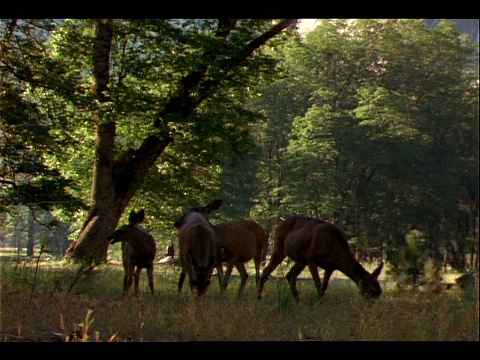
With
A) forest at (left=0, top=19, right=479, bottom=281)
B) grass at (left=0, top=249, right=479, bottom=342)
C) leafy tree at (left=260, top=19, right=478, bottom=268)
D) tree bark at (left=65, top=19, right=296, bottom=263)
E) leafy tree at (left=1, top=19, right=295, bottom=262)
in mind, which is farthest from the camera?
tree bark at (left=65, top=19, right=296, bottom=263)

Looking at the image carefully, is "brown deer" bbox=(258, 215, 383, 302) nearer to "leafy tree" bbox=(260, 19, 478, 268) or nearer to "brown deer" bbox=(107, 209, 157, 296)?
"leafy tree" bbox=(260, 19, 478, 268)

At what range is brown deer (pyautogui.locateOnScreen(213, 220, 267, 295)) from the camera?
14074 millimetres

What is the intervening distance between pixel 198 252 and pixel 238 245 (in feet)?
9.03

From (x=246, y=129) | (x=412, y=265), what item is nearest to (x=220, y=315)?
(x=412, y=265)

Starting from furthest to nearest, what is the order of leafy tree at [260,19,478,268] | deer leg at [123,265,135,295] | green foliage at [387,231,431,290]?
1. deer leg at [123,265,135,295]
2. leafy tree at [260,19,478,268]
3. green foliage at [387,231,431,290]

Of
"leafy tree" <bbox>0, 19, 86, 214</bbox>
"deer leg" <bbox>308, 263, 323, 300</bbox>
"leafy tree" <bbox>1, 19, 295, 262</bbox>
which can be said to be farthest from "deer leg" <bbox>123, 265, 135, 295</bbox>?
"deer leg" <bbox>308, 263, 323, 300</bbox>

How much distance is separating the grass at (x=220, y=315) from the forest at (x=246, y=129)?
0.74m

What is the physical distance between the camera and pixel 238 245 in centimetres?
1460

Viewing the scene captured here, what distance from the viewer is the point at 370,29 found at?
49.0 ft

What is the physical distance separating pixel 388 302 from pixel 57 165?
1019cm

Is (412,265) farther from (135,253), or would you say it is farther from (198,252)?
(135,253)

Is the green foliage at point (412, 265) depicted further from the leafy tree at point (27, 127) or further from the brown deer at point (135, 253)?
the leafy tree at point (27, 127)

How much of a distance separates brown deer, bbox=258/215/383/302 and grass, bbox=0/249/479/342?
0.88 feet
